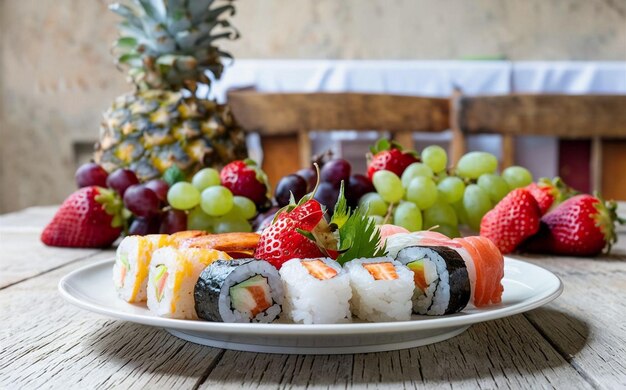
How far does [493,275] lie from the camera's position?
0.56m

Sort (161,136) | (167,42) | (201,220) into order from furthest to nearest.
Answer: (167,42) < (161,136) < (201,220)

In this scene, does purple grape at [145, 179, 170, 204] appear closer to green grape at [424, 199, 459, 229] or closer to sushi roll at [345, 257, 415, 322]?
green grape at [424, 199, 459, 229]

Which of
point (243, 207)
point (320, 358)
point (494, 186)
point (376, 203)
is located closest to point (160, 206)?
point (243, 207)

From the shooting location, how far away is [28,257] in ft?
3.25

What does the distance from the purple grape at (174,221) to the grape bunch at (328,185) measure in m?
0.16

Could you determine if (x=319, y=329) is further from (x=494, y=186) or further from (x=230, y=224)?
(x=494, y=186)

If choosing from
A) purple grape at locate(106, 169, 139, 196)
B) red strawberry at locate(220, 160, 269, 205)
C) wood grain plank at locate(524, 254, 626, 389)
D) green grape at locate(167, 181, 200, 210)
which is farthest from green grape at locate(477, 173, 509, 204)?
purple grape at locate(106, 169, 139, 196)

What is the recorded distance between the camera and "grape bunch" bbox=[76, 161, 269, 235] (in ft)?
3.35

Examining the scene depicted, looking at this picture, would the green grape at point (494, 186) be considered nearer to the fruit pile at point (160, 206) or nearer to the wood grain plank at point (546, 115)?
the fruit pile at point (160, 206)

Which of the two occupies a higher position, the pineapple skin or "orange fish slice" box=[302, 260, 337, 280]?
the pineapple skin

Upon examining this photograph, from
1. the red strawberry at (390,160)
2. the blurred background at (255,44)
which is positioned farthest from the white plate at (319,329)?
the blurred background at (255,44)

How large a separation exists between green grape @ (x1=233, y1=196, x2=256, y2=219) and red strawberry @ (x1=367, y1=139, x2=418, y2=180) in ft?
0.68

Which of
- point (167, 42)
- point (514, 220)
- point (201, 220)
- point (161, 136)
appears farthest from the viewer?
point (167, 42)

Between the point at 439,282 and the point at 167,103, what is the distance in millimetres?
1002
